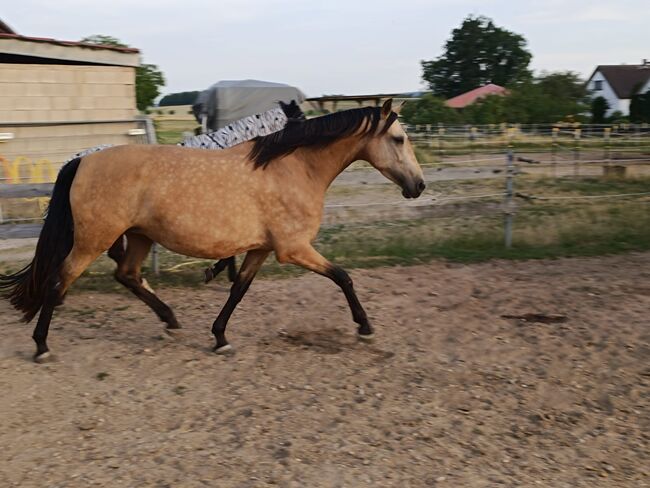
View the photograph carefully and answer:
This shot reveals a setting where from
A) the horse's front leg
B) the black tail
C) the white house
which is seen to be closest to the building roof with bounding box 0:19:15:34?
the black tail

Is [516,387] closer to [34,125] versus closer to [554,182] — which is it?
[34,125]

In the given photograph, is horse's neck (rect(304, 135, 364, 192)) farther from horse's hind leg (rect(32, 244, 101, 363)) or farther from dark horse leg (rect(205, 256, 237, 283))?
dark horse leg (rect(205, 256, 237, 283))

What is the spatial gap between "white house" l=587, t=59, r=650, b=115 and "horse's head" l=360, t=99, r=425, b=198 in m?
55.6


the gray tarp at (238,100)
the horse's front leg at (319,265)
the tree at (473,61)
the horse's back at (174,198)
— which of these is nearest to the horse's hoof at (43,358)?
the horse's back at (174,198)

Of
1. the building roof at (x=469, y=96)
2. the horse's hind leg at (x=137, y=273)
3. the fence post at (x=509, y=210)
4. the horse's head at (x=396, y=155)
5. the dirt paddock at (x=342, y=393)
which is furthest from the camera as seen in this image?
the building roof at (x=469, y=96)

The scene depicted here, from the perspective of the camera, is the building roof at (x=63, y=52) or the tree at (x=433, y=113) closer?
the building roof at (x=63, y=52)

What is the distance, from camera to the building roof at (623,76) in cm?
5762

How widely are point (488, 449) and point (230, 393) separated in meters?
1.58

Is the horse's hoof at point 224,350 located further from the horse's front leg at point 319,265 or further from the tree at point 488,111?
the tree at point 488,111

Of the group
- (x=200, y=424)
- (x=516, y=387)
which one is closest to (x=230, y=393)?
(x=200, y=424)

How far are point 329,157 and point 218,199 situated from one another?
0.87 meters

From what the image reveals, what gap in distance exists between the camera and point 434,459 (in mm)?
3342

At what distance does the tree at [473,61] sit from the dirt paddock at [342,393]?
170 feet

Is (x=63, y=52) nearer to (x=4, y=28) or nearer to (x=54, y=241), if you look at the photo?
(x=4, y=28)
